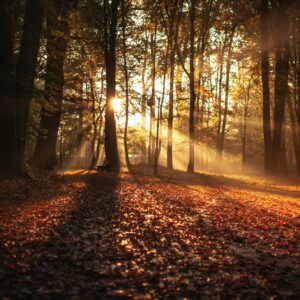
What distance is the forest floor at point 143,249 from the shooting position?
4.73 metres

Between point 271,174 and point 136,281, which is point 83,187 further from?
point 271,174

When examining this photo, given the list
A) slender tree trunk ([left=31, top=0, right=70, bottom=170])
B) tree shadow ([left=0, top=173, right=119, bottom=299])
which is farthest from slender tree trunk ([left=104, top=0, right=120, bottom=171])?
tree shadow ([left=0, top=173, right=119, bottom=299])

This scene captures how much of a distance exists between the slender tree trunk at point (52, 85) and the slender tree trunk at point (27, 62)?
2.14 m

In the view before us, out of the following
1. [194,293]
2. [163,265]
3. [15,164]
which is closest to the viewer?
[194,293]

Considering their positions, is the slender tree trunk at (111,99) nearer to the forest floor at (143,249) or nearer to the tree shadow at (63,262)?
the forest floor at (143,249)

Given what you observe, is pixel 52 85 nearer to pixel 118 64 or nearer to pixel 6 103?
pixel 6 103

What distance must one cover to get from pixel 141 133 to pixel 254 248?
32260 mm

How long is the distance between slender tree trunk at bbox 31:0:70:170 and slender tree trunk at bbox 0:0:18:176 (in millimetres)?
3746

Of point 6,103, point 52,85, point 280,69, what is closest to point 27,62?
point 6,103

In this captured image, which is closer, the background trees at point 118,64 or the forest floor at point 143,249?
the forest floor at point 143,249

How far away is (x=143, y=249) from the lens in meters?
6.42

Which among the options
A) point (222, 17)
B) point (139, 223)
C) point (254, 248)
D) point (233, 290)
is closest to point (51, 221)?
point (139, 223)

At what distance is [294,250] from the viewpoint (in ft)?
22.4

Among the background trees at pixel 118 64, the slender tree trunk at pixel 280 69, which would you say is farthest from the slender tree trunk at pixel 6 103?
the slender tree trunk at pixel 280 69
